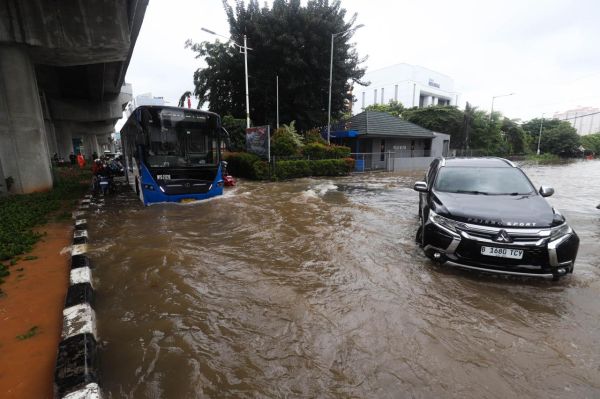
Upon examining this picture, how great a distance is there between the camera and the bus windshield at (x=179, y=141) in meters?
9.41

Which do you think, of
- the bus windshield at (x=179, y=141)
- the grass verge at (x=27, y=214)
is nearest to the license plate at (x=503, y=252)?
the grass verge at (x=27, y=214)

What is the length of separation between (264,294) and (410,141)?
28.2m

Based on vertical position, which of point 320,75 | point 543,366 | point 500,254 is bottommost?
point 543,366

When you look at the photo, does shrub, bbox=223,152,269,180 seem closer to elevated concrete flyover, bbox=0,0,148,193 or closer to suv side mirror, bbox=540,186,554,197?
elevated concrete flyover, bbox=0,0,148,193

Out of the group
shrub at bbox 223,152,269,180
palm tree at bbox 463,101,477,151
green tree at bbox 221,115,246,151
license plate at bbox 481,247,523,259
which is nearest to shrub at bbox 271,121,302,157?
shrub at bbox 223,152,269,180

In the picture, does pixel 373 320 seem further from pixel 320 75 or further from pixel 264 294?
pixel 320 75

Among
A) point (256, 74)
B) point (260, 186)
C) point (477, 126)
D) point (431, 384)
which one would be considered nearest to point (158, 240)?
point (431, 384)

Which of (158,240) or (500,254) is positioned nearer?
(500,254)

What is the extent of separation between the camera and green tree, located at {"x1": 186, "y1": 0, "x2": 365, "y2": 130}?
22.2 meters

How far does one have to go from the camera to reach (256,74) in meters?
24.4

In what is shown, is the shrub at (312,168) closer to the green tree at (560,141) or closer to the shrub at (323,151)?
the shrub at (323,151)

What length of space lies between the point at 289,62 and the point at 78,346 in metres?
22.3

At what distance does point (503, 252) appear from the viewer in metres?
4.16

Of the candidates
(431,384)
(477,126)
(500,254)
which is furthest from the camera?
(477,126)
